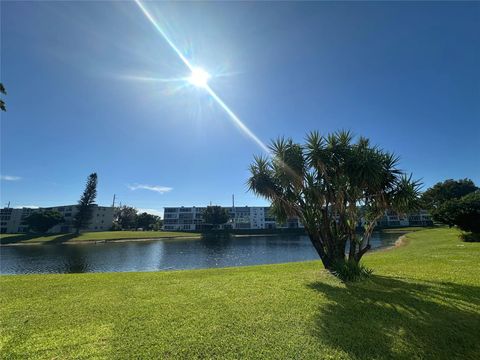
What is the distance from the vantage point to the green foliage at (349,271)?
413 inches

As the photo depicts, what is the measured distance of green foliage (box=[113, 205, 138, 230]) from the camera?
106688mm

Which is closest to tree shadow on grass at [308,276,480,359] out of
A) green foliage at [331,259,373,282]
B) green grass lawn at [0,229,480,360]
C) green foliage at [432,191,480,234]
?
green grass lawn at [0,229,480,360]

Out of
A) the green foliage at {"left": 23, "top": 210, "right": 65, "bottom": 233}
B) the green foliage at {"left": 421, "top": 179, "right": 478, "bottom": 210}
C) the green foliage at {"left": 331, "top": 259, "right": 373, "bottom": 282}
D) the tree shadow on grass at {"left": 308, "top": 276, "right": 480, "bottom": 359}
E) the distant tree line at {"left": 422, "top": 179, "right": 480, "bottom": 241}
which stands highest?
the green foliage at {"left": 421, "top": 179, "right": 478, "bottom": 210}

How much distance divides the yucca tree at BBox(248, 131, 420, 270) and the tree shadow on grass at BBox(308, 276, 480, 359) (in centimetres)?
306

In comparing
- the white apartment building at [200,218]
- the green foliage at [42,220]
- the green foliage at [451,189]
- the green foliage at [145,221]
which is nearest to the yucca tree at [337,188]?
the green foliage at [451,189]

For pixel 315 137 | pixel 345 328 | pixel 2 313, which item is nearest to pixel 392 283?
pixel 345 328

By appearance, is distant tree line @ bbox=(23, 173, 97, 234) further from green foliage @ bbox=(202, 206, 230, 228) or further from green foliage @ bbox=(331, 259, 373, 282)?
green foliage @ bbox=(331, 259, 373, 282)

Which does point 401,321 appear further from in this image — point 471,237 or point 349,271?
point 471,237

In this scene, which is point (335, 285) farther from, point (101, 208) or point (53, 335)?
point (101, 208)

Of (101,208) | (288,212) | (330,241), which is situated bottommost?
(330,241)

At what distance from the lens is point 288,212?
1438cm

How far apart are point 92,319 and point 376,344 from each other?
6676 mm

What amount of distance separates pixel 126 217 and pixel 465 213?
355ft

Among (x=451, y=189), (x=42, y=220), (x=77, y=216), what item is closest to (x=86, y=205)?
(x=77, y=216)
